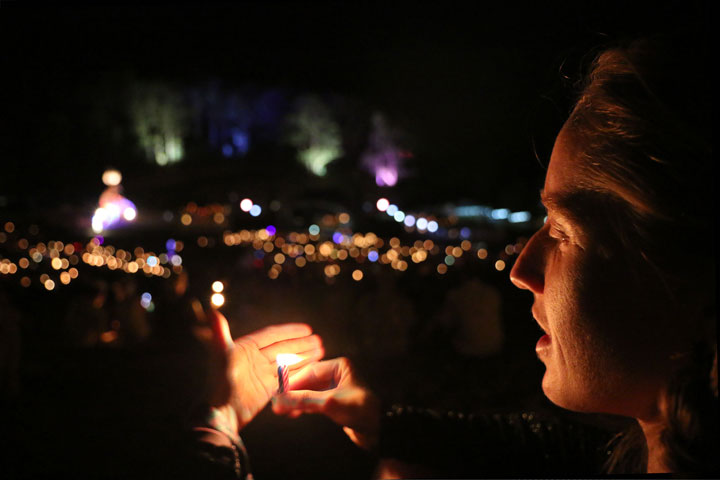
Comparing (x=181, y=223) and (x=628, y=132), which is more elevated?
(x=628, y=132)

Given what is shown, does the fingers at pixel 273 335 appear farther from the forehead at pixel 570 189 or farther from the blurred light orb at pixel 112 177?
the blurred light orb at pixel 112 177

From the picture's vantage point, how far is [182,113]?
423 centimetres

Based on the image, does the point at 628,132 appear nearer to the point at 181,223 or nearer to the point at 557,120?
the point at 557,120

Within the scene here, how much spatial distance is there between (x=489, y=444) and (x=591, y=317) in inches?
29.3

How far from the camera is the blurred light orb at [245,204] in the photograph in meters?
6.78

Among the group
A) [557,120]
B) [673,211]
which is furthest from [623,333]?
[557,120]

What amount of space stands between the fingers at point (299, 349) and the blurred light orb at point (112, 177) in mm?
4649

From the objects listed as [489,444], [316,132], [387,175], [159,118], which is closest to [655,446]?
[489,444]

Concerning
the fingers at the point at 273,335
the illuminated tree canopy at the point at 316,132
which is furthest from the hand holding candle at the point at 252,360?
the illuminated tree canopy at the point at 316,132

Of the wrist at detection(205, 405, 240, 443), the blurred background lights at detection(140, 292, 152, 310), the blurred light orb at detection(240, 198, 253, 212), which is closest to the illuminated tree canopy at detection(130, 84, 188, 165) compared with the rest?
the blurred light orb at detection(240, 198, 253, 212)

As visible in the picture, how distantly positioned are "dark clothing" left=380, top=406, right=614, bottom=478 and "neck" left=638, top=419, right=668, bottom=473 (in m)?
0.44

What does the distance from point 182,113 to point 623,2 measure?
349cm

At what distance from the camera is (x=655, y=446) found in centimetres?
118

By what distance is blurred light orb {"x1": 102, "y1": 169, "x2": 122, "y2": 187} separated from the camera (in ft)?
18.1
